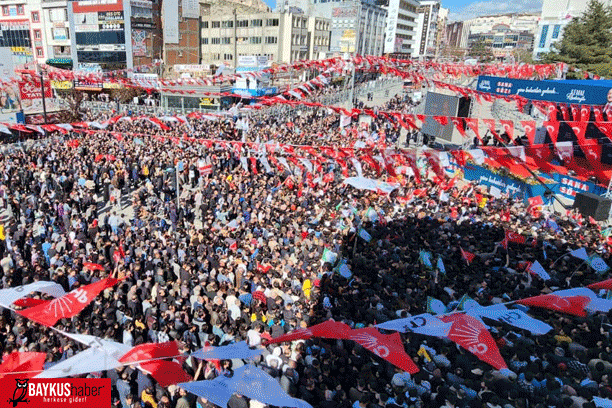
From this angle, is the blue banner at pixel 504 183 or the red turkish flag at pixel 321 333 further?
the blue banner at pixel 504 183

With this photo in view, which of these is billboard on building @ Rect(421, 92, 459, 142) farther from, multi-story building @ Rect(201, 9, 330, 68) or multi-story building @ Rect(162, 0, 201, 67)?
multi-story building @ Rect(162, 0, 201, 67)

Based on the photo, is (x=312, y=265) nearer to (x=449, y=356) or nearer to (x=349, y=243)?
(x=349, y=243)

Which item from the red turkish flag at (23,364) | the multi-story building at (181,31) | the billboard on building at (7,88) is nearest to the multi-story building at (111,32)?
the multi-story building at (181,31)

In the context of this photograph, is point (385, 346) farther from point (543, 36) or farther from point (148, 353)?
point (543, 36)

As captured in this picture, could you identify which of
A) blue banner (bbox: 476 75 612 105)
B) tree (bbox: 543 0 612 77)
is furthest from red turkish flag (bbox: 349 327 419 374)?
tree (bbox: 543 0 612 77)

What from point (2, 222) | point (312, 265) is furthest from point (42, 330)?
point (2, 222)

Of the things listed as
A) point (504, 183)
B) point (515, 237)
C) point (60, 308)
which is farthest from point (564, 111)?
point (60, 308)

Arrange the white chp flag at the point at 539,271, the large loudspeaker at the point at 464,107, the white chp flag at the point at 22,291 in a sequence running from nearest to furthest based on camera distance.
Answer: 1. the white chp flag at the point at 22,291
2. the white chp flag at the point at 539,271
3. the large loudspeaker at the point at 464,107

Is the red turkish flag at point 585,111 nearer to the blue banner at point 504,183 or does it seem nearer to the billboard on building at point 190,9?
the blue banner at point 504,183
